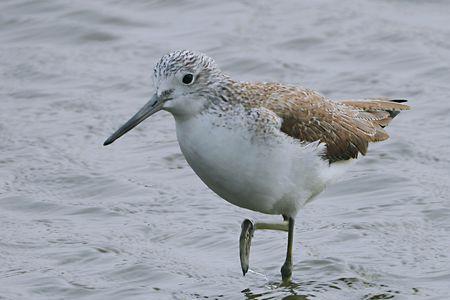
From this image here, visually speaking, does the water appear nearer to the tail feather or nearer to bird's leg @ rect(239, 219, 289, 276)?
bird's leg @ rect(239, 219, 289, 276)

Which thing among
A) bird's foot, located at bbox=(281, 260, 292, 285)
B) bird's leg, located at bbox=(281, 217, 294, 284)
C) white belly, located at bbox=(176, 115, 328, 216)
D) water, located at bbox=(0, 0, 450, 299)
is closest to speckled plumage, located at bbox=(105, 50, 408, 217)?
white belly, located at bbox=(176, 115, 328, 216)

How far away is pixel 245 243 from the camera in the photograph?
10094 millimetres

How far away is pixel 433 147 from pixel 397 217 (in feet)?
5.58

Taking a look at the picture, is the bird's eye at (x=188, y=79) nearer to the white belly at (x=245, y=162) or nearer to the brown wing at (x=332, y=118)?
the white belly at (x=245, y=162)

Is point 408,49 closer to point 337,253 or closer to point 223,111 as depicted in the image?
point 337,253

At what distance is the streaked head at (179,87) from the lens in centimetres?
923

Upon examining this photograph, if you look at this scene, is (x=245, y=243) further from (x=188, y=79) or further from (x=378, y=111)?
(x=378, y=111)

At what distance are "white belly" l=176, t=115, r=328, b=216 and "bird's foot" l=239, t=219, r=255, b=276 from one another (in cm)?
42

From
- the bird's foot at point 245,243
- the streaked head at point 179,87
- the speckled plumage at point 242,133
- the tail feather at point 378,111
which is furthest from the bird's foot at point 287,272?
the streaked head at point 179,87

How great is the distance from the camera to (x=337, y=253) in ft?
35.2

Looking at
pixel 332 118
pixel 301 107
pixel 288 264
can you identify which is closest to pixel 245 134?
pixel 301 107

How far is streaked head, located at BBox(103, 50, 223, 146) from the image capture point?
9227 millimetres

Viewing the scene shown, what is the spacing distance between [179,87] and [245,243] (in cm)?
153

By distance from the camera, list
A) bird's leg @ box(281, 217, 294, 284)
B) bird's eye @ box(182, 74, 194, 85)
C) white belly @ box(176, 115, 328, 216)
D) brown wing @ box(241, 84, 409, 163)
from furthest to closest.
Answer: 1. bird's leg @ box(281, 217, 294, 284)
2. brown wing @ box(241, 84, 409, 163)
3. bird's eye @ box(182, 74, 194, 85)
4. white belly @ box(176, 115, 328, 216)
